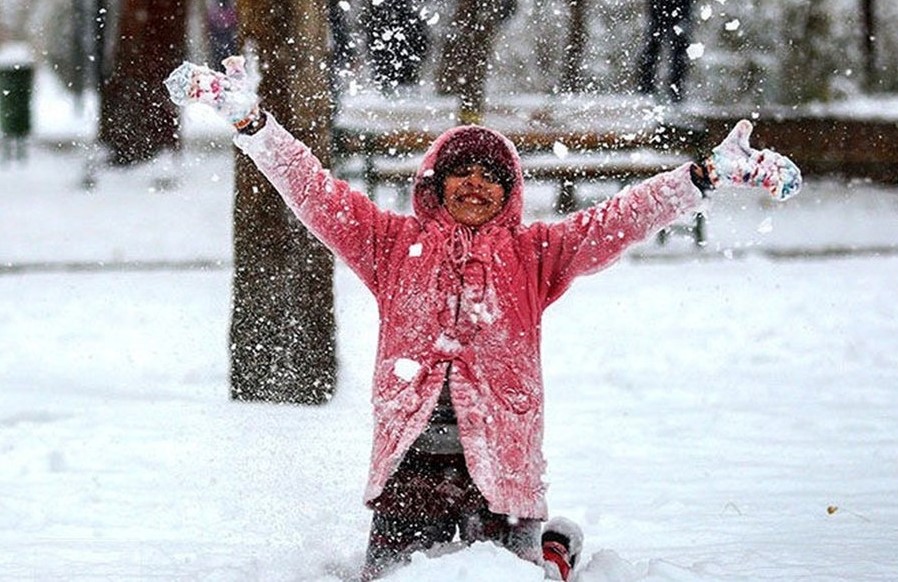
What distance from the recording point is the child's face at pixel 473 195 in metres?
3.80

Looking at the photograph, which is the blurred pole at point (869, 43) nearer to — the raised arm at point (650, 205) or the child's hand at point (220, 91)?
the raised arm at point (650, 205)

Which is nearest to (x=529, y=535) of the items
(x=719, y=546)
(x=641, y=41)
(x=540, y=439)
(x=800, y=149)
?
(x=540, y=439)

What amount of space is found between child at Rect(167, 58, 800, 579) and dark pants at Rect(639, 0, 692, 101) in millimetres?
11058

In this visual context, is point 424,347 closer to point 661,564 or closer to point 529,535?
point 529,535

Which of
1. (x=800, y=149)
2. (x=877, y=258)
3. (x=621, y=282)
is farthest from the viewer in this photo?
(x=800, y=149)

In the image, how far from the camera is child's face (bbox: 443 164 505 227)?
3803 millimetres

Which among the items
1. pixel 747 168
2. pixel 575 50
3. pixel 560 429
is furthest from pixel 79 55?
pixel 747 168

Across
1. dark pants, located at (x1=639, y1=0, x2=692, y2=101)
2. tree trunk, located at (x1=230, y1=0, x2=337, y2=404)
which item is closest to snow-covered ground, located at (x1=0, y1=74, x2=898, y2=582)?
tree trunk, located at (x1=230, y1=0, x2=337, y2=404)

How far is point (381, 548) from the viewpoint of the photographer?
3.78m

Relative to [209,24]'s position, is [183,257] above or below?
below

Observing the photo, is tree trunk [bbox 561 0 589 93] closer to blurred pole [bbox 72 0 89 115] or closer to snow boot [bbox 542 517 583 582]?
blurred pole [bbox 72 0 89 115]

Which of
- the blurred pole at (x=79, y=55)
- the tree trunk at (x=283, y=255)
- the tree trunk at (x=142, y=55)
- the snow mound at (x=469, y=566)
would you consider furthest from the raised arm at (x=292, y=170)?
the blurred pole at (x=79, y=55)

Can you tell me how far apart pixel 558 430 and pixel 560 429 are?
2 cm

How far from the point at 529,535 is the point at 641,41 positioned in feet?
47.6
